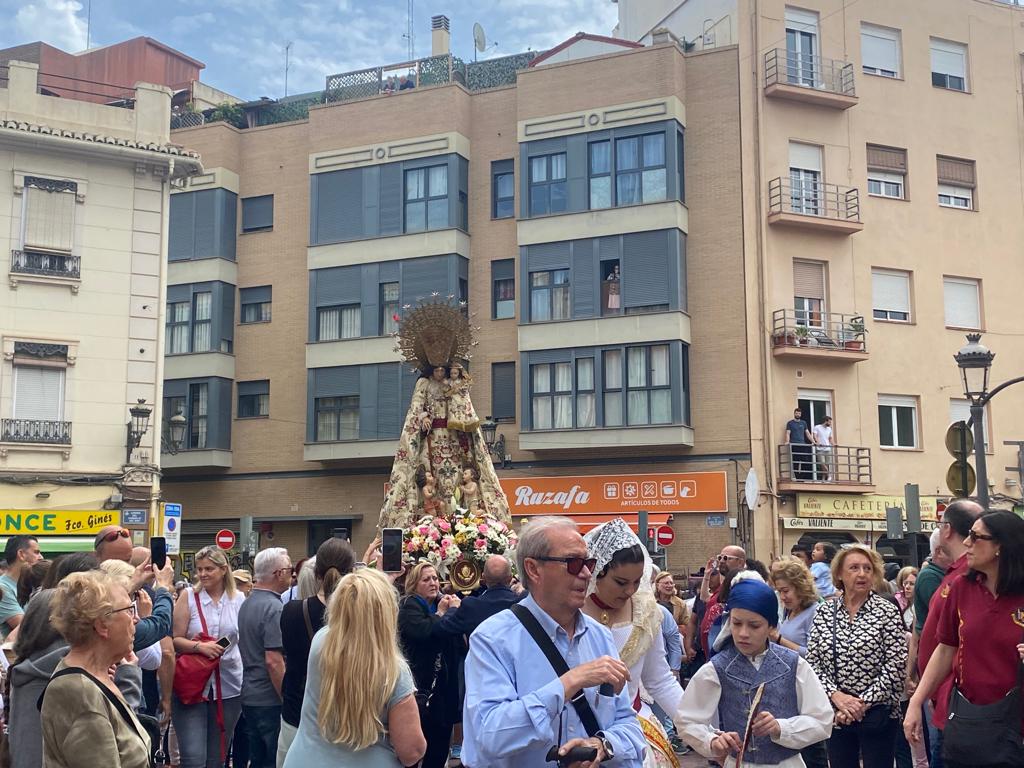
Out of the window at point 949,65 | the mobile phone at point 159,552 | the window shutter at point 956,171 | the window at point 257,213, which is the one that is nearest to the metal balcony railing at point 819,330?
the window shutter at point 956,171

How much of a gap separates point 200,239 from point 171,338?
3000mm

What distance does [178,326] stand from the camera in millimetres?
34156

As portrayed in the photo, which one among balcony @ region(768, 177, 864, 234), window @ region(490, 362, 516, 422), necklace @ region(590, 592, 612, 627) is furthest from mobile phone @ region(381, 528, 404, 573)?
window @ region(490, 362, 516, 422)

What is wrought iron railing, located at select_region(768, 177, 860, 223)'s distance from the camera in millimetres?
29297

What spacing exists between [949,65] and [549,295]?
12.7 metres

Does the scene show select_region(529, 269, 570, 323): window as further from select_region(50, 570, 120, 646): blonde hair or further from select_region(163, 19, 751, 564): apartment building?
select_region(50, 570, 120, 646): blonde hair

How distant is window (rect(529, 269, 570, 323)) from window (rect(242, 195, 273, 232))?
8.76 metres

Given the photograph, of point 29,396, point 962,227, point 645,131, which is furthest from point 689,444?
point 29,396

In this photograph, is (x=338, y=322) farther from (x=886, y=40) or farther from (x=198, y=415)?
(x=886, y=40)

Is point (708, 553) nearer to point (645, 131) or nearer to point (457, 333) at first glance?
point (645, 131)

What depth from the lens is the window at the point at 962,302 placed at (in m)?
30.8

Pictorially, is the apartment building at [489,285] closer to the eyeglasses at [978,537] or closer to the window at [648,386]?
the window at [648,386]

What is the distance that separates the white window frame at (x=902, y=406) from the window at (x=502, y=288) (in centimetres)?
990

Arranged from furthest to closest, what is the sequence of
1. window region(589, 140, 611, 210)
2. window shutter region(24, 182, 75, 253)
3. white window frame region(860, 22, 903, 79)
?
1. white window frame region(860, 22, 903, 79)
2. window region(589, 140, 611, 210)
3. window shutter region(24, 182, 75, 253)
